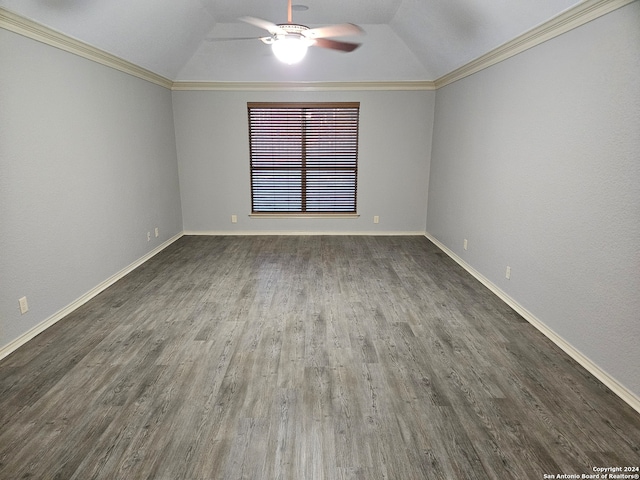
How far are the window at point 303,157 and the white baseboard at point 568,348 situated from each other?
2.76 m

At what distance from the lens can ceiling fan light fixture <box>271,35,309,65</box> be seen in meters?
3.14

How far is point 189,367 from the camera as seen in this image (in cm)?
296

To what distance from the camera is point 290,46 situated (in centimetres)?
317

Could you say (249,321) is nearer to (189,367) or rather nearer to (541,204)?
(189,367)

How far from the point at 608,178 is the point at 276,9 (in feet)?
14.0

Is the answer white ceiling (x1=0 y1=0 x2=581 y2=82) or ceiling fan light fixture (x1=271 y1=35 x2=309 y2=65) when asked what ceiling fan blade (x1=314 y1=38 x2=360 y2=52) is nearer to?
ceiling fan light fixture (x1=271 y1=35 x2=309 y2=65)

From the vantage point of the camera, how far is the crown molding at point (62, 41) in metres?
2.99

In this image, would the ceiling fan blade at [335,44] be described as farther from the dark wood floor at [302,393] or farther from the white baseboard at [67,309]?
the white baseboard at [67,309]

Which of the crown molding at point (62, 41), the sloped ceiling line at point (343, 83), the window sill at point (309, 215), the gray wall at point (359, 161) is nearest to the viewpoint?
the sloped ceiling line at point (343, 83)

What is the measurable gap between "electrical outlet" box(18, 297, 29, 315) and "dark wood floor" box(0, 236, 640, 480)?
0.89 ft

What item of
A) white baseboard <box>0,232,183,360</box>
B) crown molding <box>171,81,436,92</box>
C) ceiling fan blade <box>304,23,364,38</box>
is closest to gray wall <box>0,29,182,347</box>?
white baseboard <box>0,232,183,360</box>

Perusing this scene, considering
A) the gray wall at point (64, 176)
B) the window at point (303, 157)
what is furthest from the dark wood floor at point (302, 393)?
the window at point (303, 157)

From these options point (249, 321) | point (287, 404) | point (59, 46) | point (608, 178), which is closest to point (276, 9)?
point (59, 46)

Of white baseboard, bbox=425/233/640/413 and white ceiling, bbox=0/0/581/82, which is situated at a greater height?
white ceiling, bbox=0/0/581/82
